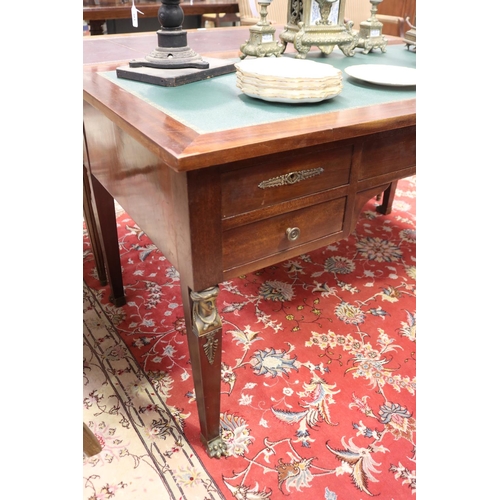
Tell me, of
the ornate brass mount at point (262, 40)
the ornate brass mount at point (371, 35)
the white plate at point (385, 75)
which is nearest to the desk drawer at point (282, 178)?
the white plate at point (385, 75)

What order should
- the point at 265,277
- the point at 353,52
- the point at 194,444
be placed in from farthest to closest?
the point at 265,277 < the point at 353,52 < the point at 194,444

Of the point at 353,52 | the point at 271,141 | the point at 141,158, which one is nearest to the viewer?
the point at 271,141

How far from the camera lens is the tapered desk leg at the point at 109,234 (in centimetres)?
134

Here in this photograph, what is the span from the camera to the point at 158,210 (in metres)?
0.89

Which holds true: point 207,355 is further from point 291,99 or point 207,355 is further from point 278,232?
point 291,99

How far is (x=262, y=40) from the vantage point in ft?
4.02

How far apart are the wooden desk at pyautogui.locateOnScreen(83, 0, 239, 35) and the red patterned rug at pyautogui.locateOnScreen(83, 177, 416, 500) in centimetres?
179

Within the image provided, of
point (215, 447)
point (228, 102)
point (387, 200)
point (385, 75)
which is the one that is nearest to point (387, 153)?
point (385, 75)

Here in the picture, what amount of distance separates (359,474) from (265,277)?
84 cm

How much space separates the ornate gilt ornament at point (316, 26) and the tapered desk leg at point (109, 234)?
69 cm

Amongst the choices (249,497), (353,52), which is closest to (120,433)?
(249,497)

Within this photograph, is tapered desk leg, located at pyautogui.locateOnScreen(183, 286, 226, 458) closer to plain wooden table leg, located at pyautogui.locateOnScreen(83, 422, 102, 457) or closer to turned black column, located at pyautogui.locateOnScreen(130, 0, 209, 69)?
plain wooden table leg, located at pyautogui.locateOnScreen(83, 422, 102, 457)

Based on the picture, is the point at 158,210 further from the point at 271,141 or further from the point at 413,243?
the point at 413,243

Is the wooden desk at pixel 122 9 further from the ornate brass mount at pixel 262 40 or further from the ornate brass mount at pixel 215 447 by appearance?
the ornate brass mount at pixel 215 447
